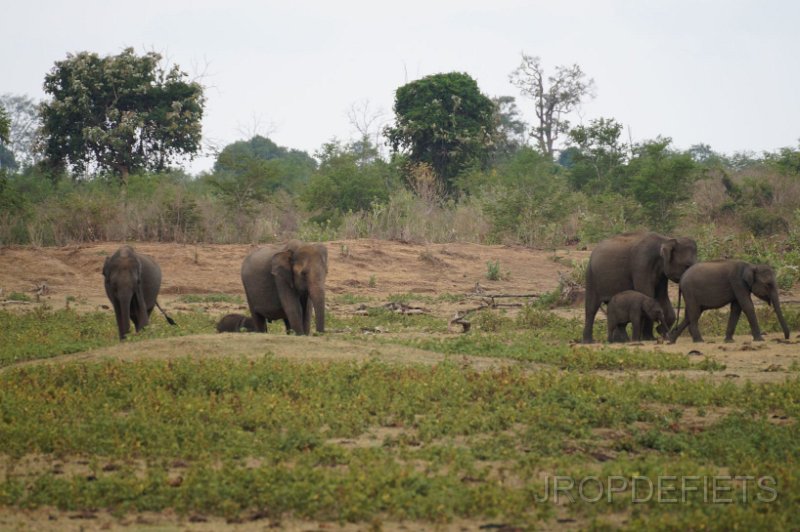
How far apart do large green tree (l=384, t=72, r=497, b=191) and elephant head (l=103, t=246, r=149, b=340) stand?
27.1m

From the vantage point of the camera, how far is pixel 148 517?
6613mm

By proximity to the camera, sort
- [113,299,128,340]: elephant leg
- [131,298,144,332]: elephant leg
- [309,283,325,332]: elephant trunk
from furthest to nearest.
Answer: [131,298,144,332]: elephant leg, [113,299,128,340]: elephant leg, [309,283,325,332]: elephant trunk

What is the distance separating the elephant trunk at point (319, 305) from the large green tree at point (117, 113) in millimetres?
24915

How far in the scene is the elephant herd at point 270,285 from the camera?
558 inches

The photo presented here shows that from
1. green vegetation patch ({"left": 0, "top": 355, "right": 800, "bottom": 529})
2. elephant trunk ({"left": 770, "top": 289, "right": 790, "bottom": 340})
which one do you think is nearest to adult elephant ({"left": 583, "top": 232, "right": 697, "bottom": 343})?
elephant trunk ({"left": 770, "top": 289, "right": 790, "bottom": 340})

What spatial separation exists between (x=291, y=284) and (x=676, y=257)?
5.37 meters

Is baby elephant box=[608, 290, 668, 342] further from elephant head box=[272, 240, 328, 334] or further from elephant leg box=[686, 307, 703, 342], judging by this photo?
elephant head box=[272, 240, 328, 334]

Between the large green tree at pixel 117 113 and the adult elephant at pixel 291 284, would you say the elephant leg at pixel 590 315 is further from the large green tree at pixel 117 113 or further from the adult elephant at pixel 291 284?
the large green tree at pixel 117 113

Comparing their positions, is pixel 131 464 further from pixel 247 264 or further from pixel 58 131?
pixel 58 131

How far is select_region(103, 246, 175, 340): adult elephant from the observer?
47.3ft

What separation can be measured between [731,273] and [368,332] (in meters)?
5.40

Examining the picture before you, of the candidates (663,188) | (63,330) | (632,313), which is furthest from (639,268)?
(663,188)

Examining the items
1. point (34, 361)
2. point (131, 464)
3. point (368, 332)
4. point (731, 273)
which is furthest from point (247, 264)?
point (131, 464)

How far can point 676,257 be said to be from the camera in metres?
15.2
